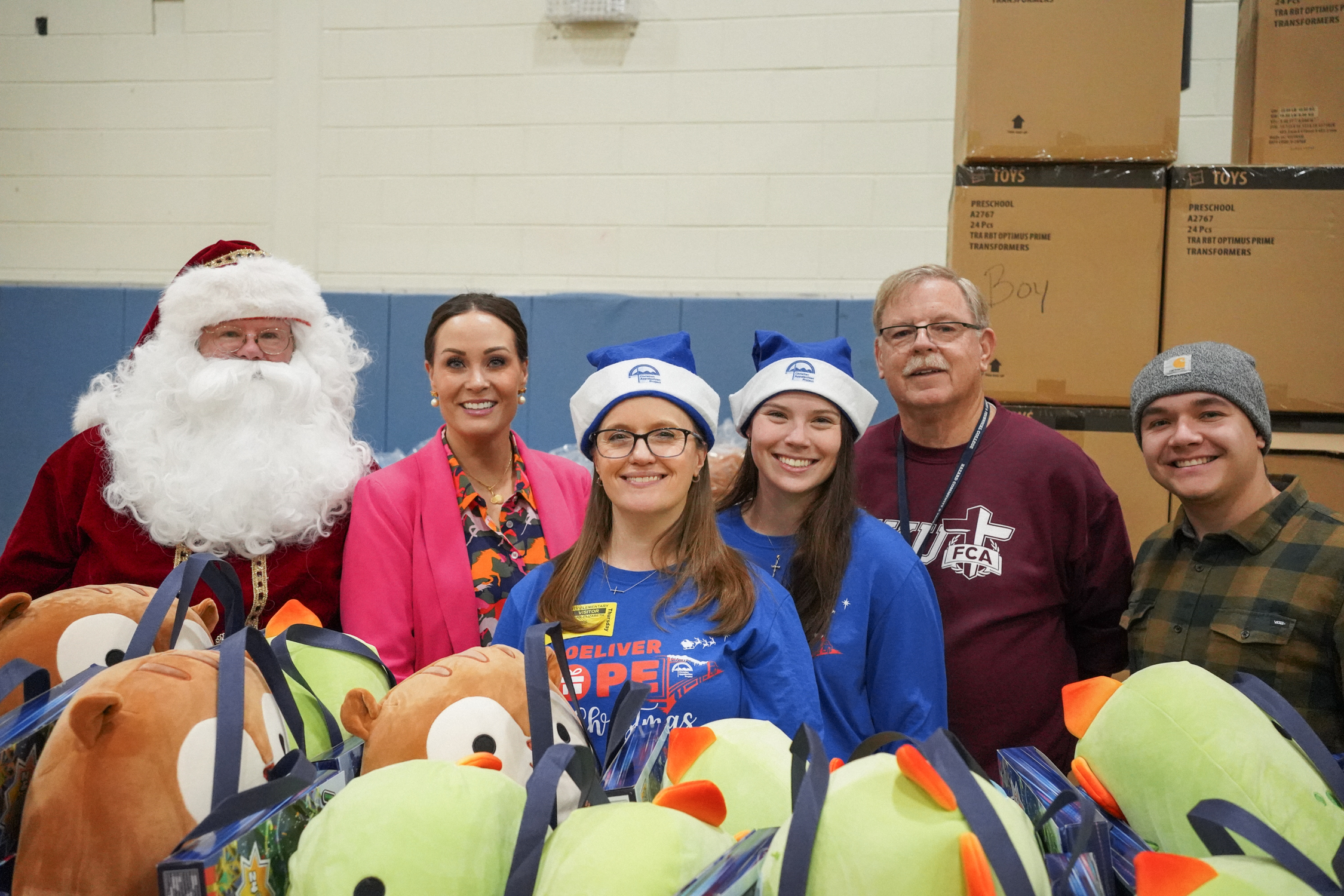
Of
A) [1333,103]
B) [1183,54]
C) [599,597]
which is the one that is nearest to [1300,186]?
[1333,103]

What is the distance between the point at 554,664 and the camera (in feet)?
4.72

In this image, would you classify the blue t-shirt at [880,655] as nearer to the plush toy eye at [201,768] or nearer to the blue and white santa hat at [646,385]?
the blue and white santa hat at [646,385]

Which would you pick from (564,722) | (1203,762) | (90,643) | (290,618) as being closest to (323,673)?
(290,618)

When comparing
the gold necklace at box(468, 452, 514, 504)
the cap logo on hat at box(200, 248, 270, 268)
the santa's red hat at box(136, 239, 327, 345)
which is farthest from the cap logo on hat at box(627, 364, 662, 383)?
the cap logo on hat at box(200, 248, 270, 268)

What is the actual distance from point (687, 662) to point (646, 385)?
0.48 m

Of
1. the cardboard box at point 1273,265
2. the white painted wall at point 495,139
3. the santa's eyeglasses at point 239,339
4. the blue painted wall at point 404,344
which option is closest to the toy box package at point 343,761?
the santa's eyeglasses at point 239,339

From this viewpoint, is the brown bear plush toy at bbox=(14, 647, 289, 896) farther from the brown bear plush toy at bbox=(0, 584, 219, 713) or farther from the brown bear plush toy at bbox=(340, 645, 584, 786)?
the brown bear plush toy at bbox=(0, 584, 219, 713)

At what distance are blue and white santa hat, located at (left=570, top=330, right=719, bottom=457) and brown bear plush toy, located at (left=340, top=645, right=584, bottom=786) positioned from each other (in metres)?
0.59

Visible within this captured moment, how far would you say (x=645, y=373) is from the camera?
169cm

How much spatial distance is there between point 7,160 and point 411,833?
4.63 m

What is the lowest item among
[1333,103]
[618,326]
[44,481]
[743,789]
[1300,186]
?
[743,789]

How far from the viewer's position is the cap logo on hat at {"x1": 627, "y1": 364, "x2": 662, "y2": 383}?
1.68 metres

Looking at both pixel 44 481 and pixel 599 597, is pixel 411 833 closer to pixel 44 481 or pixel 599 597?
pixel 599 597

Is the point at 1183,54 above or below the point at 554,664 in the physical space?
above
